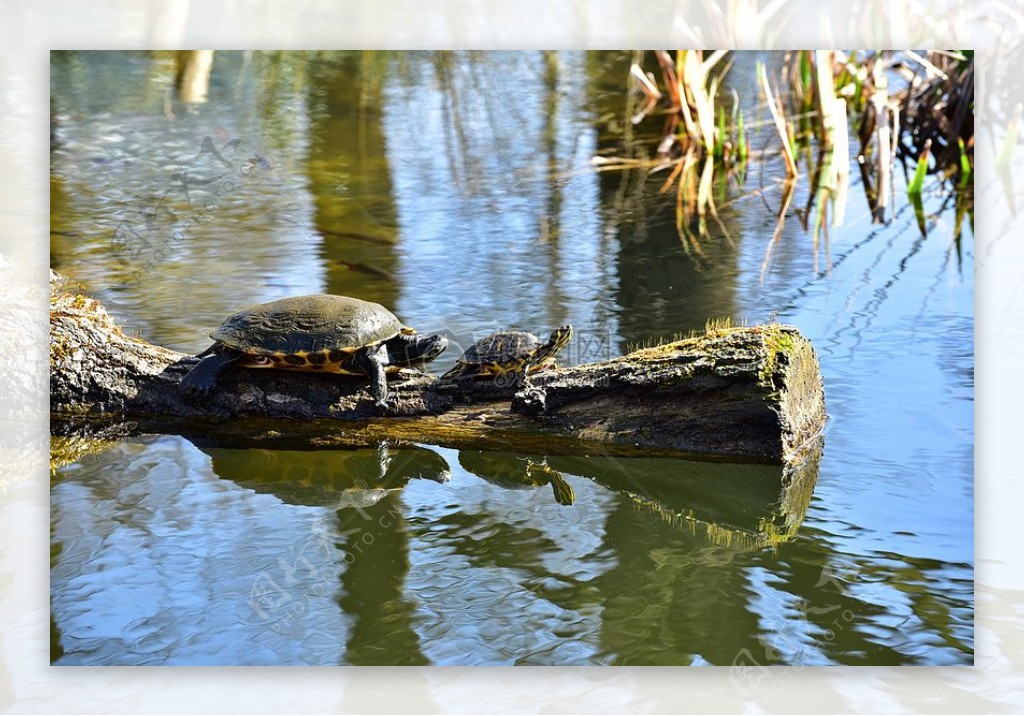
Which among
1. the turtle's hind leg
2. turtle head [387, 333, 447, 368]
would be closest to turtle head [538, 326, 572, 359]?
turtle head [387, 333, 447, 368]

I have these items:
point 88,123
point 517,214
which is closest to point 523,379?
point 517,214

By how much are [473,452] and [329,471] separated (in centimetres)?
39

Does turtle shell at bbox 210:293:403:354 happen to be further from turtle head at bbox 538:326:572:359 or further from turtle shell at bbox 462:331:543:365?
turtle head at bbox 538:326:572:359

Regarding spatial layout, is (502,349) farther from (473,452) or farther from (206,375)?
(206,375)

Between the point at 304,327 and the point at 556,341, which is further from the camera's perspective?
the point at 556,341

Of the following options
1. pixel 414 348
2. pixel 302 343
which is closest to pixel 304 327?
pixel 302 343

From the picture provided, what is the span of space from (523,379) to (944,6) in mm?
1569

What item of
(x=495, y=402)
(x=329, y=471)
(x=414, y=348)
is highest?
(x=414, y=348)

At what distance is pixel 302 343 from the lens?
9.25 feet

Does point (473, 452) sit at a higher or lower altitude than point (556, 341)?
lower

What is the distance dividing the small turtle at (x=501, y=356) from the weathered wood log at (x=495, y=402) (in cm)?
4

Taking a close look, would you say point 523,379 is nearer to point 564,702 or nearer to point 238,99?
point 564,702

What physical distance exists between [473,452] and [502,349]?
0.94ft

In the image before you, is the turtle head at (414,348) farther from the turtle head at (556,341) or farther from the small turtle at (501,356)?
the turtle head at (556,341)
